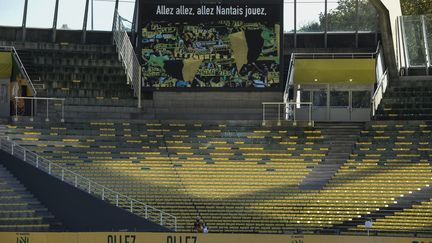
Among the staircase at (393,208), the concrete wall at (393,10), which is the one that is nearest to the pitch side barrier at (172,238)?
the staircase at (393,208)

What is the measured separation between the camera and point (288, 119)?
173ft

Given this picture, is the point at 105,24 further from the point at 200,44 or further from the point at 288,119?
the point at 288,119

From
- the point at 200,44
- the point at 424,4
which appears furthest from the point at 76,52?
the point at 424,4

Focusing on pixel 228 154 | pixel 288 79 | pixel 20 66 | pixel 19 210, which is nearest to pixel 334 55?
pixel 288 79

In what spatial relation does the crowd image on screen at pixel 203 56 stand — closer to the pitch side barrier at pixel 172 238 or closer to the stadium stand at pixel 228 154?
the stadium stand at pixel 228 154

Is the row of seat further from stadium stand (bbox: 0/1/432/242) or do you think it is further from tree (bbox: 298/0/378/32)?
tree (bbox: 298/0/378/32)

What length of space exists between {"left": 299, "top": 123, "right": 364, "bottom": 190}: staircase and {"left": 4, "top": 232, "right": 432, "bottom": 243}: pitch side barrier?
9214mm

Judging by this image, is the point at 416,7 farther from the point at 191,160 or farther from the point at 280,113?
the point at 191,160

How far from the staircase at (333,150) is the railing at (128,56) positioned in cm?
813

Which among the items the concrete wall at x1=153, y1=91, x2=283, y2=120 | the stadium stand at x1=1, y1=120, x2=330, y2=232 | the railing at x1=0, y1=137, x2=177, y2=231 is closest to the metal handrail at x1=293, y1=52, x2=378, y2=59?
the concrete wall at x1=153, y1=91, x2=283, y2=120

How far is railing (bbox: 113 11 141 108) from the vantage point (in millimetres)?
52844

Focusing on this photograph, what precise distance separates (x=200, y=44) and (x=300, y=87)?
5.38 meters

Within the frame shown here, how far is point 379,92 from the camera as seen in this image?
53.6m

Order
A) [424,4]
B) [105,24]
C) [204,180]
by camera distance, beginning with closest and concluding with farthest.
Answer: [204,180] < [105,24] < [424,4]
